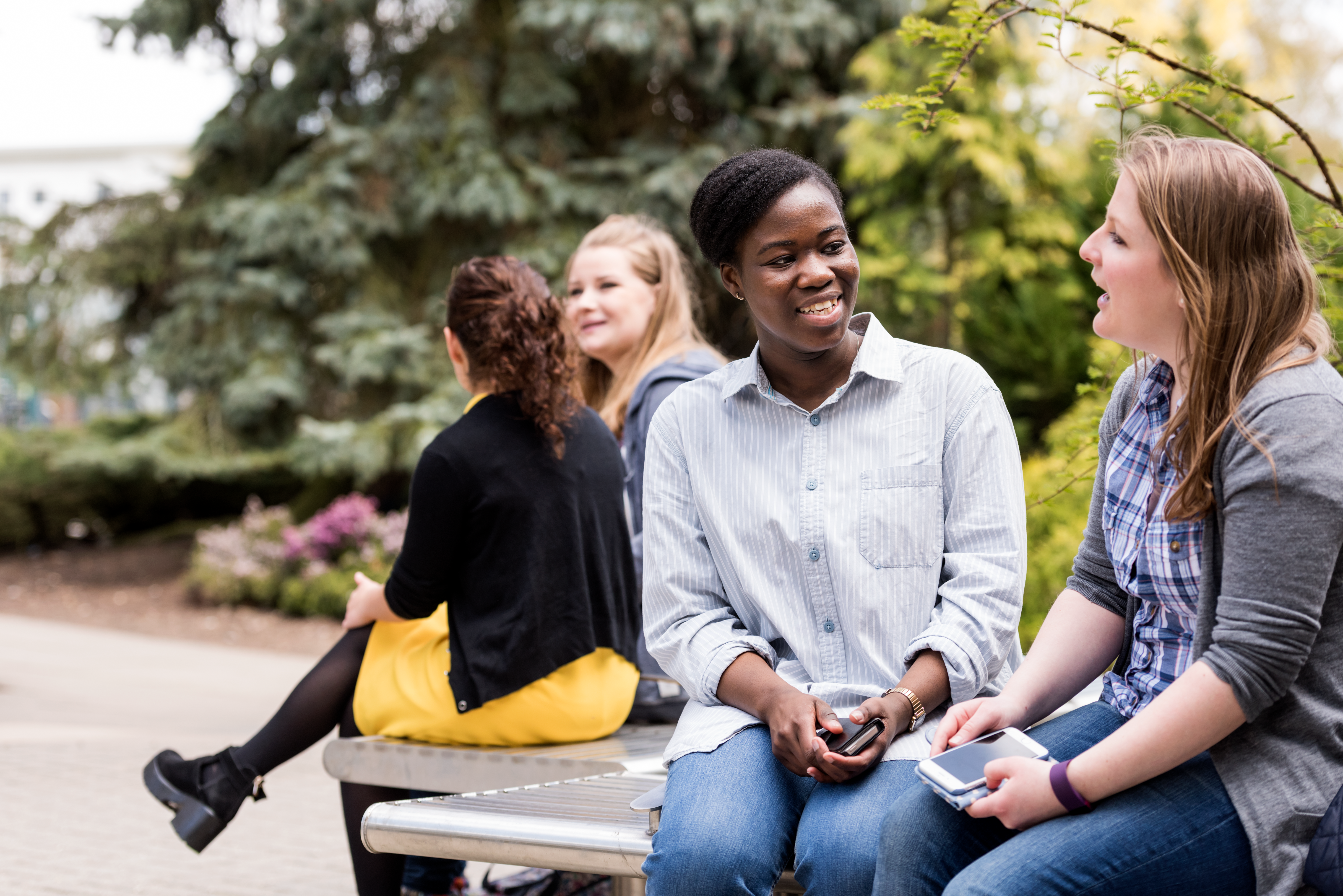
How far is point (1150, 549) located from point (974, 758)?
1.41 feet

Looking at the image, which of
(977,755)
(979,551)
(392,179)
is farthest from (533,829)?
(392,179)

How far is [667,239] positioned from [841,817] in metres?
2.47

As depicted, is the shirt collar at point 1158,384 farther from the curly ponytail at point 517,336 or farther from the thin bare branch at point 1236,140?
the curly ponytail at point 517,336

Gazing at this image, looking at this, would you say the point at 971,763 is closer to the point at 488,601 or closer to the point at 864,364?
the point at 864,364

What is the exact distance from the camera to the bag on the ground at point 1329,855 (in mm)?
1650

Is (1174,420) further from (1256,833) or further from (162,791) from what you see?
(162,791)

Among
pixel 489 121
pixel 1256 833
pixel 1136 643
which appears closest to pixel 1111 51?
A: pixel 1136 643

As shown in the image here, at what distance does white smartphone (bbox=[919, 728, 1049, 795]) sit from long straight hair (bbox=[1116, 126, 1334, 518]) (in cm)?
42

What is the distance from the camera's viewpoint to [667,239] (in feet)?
13.5

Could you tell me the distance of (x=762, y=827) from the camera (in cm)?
206

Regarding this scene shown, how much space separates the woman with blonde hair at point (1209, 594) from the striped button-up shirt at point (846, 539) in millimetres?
330

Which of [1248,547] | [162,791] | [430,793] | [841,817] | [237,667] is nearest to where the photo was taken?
[1248,547]

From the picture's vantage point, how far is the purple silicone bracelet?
5.84ft

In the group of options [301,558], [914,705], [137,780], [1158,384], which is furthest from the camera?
[301,558]
